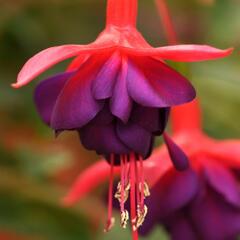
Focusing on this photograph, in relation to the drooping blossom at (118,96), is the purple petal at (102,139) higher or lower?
lower

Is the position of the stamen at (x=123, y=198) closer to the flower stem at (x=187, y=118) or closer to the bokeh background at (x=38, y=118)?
the flower stem at (x=187, y=118)

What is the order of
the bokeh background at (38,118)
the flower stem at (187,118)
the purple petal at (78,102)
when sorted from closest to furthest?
the purple petal at (78,102) < the flower stem at (187,118) < the bokeh background at (38,118)

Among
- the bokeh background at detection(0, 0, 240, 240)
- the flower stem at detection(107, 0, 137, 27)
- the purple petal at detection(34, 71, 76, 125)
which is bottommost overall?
the bokeh background at detection(0, 0, 240, 240)

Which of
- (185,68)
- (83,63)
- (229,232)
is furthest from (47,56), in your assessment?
(229,232)

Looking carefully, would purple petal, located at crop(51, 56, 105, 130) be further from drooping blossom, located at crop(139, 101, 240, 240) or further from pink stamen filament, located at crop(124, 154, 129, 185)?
drooping blossom, located at crop(139, 101, 240, 240)

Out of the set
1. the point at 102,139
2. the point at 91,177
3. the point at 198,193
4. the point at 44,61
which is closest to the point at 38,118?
the point at 91,177

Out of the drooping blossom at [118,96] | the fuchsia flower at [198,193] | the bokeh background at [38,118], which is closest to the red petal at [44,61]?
the drooping blossom at [118,96]

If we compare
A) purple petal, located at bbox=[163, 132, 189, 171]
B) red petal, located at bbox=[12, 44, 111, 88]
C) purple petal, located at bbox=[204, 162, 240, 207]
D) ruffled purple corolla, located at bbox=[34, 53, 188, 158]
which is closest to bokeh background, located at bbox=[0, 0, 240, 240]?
purple petal, located at bbox=[204, 162, 240, 207]

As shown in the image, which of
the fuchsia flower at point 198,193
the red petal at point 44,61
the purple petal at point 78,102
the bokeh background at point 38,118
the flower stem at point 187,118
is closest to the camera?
the red petal at point 44,61
